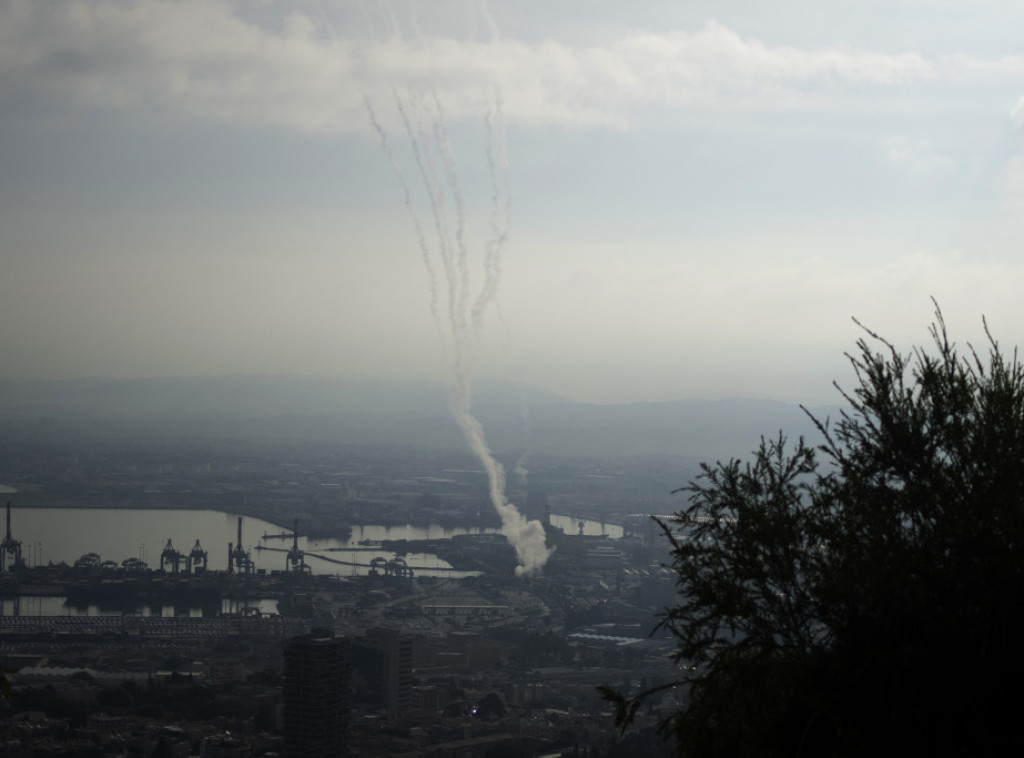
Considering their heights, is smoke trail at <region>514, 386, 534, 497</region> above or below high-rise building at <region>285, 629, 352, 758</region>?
above

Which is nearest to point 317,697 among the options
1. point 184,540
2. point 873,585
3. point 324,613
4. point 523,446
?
point 324,613

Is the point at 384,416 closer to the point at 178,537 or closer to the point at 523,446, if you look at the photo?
the point at 523,446

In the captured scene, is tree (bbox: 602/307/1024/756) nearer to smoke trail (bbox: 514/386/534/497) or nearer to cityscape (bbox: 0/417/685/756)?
cityscape (bbox: 0/417/685/756)

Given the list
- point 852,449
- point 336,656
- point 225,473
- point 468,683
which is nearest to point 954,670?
point 852,449

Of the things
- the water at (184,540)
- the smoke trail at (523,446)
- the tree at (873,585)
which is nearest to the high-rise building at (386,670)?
the water at (184,540)

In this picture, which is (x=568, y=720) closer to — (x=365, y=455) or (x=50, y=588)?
(x=50, y=588)

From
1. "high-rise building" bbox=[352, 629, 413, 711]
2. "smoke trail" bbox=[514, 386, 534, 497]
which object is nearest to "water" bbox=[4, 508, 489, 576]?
"smoke trail" bbox=[514, 386, 534, 497]

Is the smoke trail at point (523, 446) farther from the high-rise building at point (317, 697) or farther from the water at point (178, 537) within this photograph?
the high-rise building at point (317, 697)
